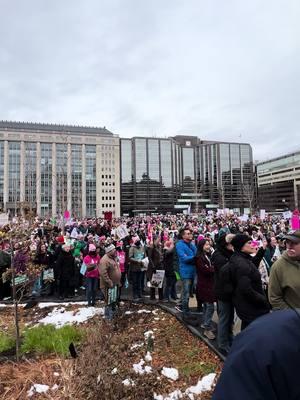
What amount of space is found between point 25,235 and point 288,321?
6330mm

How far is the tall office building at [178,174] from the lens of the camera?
136 metres

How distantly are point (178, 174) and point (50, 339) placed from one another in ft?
469

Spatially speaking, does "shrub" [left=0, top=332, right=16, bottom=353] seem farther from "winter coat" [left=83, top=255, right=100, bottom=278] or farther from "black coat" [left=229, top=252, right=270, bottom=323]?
"black coat" [left=229, top=252, right=270, bottom=323]

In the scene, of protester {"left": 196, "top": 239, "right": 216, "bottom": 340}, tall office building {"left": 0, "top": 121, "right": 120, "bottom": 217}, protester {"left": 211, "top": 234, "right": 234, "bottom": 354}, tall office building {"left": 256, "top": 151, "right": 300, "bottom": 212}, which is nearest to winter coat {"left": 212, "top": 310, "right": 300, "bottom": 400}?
protester {"left": 211, "top": 234, "right": 234, "bottom": 354}

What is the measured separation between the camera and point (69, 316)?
8797mm

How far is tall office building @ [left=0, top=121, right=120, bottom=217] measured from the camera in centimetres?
11900

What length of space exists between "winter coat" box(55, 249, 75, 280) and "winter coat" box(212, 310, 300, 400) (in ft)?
34.1

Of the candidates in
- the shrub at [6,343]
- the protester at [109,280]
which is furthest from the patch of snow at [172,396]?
the shrub at [6,343]

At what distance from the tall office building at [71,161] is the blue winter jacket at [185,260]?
108923mm

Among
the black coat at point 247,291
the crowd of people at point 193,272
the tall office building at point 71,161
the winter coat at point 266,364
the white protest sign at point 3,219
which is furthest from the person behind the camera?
the tall office building at point 71,161

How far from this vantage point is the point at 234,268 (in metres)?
5.00

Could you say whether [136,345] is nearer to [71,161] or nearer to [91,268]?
[91,268]

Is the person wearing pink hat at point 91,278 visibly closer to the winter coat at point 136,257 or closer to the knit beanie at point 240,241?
the winter coat at point 136,257

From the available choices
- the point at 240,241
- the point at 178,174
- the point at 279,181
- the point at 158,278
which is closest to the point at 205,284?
the point at 240,241
